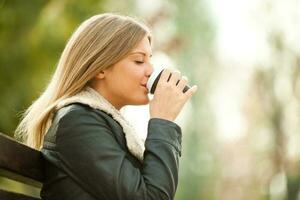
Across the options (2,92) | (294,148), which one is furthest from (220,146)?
(2,92)

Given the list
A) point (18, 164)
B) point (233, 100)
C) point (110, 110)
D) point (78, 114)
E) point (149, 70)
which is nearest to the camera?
point (18, 164)

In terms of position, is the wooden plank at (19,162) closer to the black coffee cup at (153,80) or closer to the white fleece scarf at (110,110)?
the white fleece scarf at (110,110)

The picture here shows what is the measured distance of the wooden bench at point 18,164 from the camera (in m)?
2.25

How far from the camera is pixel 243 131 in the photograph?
25703mm

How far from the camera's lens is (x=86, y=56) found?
2.72 m

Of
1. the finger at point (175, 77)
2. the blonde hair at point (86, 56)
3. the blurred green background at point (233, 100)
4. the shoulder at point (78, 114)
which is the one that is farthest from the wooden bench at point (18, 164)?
the blurred green background at point (233, 100)

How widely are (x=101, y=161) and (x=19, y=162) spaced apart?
23 cm

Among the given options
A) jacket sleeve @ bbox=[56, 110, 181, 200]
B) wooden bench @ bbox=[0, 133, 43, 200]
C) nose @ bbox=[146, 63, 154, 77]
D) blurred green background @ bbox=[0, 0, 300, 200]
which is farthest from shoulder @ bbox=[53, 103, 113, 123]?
blurred green background @ bbox=[0, 0, 300, 200]

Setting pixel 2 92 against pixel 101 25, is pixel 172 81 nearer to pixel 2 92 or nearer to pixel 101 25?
pixel 101 25

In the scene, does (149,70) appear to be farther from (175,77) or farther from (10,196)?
(10,196)

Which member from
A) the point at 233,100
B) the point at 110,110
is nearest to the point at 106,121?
the point at 110,110

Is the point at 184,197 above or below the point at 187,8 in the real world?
below

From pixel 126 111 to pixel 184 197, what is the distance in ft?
70.0

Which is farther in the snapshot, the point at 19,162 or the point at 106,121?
the point at 106,121
